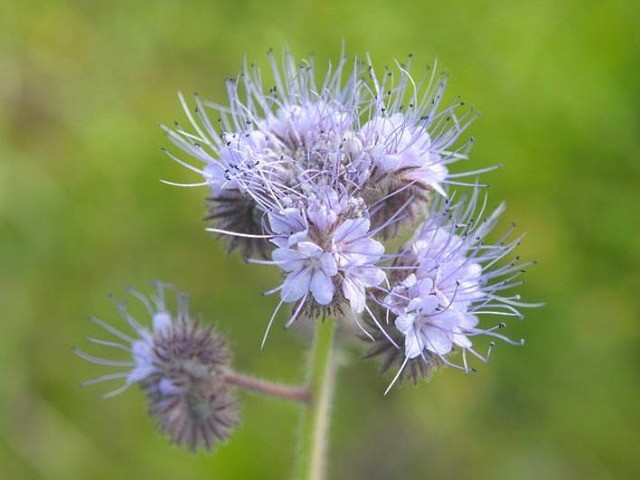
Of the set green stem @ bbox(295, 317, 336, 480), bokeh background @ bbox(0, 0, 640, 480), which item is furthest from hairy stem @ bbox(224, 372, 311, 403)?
Answer: bokeh background @ bbox(0, 0, 640, 480)

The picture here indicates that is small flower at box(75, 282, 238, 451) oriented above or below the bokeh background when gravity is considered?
below

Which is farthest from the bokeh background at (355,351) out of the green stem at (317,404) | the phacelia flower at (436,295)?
the phacelia flower at (436,295)

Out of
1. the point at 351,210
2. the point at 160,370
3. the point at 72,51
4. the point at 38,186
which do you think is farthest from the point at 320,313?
the point at 72,51

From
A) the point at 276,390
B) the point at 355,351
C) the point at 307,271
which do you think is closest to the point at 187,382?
the point at 276,390

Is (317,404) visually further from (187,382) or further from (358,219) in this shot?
(358,219)

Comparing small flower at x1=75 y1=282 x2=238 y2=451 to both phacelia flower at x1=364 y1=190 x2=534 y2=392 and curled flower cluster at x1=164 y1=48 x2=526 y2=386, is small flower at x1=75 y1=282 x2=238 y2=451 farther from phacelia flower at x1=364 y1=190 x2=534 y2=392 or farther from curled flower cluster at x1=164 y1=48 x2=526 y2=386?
phacelia flower at x1=364 y1=190 x2=534 y2=392

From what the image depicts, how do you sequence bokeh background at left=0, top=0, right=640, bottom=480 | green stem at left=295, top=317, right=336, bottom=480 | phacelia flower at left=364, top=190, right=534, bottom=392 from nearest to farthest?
1. phacelia flower at left=364, top=190, right=534, bottom=392
2. green stem at left=295, top=317, right=336, bottom=480
3. bokeh background at left=0, top=0, right=640, bottom=480
